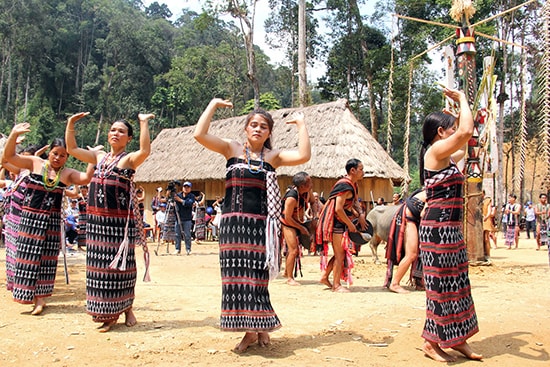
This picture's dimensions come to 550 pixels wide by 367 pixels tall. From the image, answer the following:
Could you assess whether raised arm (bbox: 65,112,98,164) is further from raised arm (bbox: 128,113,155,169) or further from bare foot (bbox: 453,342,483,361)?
bare foot (bbox: 453,342,483,361)

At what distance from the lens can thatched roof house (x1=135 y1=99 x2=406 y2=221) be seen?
58.3 feet

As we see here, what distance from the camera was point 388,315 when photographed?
5.08 m

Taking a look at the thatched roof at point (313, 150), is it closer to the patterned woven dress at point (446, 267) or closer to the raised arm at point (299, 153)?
the raised arm at point (299, 153)

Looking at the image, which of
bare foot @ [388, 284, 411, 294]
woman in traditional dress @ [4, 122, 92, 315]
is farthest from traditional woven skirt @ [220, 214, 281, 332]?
bare foot @ [388, 284, 411, 294]

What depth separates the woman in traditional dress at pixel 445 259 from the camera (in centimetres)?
362

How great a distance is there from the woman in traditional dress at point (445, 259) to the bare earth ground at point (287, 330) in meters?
0.18

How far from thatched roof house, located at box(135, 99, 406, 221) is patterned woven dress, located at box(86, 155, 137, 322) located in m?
12.9

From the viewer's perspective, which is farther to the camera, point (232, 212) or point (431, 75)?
point (431, 75)

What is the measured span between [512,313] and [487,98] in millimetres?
5212

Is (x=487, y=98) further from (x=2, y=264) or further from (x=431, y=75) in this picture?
(x=431, y=75)

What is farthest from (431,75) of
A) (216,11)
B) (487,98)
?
(487,98)

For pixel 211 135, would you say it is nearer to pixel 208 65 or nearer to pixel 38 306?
pixel 38 306

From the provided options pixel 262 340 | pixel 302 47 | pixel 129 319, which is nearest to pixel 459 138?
pixel 262 340

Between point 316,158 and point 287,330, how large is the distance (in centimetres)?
1389
